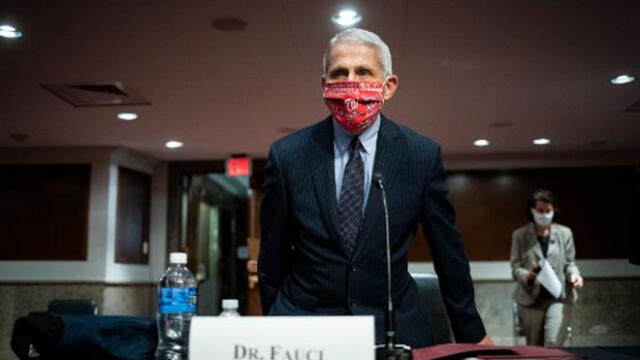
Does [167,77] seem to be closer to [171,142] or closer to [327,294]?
[171,142]

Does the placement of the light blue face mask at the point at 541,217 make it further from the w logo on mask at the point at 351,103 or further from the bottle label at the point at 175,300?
the bottle label at the point at 175,300

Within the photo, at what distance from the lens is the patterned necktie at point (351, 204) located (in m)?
1.45

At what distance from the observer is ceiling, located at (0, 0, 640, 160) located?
438 centimetres

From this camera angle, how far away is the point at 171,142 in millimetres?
8422

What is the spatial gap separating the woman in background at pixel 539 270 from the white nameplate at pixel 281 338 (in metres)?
4.44

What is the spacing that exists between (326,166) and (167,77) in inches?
179

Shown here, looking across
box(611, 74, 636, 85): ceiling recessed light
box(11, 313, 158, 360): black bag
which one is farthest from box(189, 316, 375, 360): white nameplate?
box(611, 74, 636, 85): ceiling recessed light

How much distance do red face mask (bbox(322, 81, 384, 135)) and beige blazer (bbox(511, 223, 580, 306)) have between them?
3.98m

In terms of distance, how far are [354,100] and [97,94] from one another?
17.4 feet

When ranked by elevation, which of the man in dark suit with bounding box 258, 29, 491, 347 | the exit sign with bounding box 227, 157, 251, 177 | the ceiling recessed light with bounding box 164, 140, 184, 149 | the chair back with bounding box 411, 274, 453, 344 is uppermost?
the ceiling recessed light with bounding box 164, 140, 184, 149

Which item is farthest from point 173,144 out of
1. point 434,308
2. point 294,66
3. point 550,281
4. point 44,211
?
point 434,308

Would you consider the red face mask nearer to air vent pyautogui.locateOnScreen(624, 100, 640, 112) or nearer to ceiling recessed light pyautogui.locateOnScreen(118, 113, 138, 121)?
ceiling recessed light pyautogui.locateOnScreen(118, 113, 138, 121)

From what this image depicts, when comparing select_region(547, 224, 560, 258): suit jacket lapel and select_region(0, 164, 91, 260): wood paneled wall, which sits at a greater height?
select_region(0, 164, 91, 260): wood paneled wall

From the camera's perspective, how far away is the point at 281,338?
0.92 m
